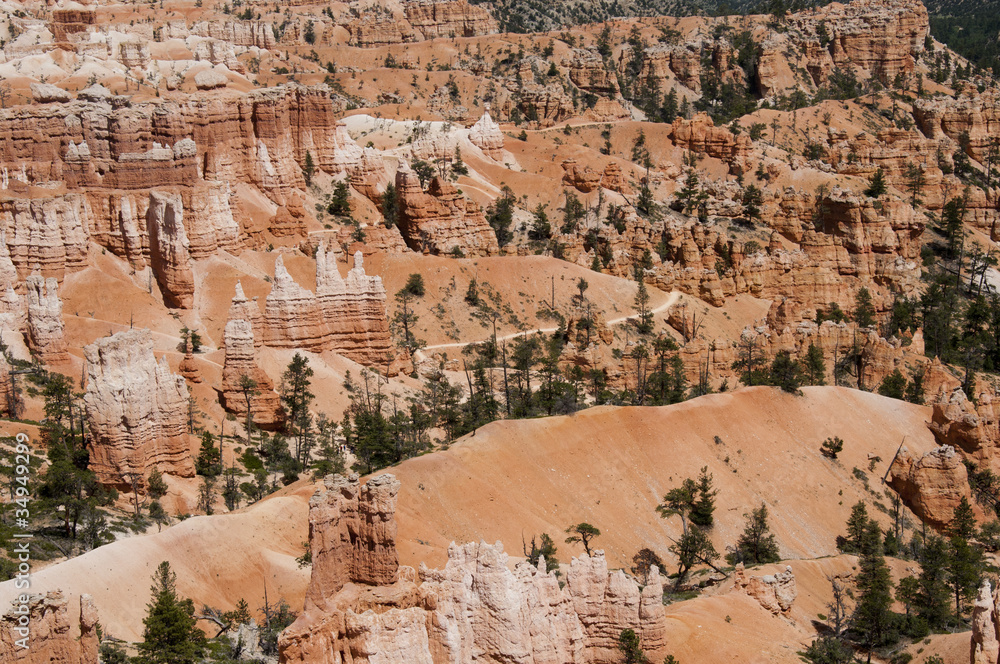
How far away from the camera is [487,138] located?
12225 centimetres

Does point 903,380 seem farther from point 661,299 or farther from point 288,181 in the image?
point 288,181

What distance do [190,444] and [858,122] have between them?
348 ft

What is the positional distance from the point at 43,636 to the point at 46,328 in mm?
35805

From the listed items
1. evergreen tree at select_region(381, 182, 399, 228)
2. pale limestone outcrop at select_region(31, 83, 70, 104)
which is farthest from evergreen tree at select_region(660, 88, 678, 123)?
pale limestone outcrop at select_region(31, 83, 70, 104)

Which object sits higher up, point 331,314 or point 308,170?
point 308,170

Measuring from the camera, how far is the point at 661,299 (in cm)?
10206

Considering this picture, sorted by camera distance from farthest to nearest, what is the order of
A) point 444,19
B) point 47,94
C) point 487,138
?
point 444,19, point 487,138, point 47,94

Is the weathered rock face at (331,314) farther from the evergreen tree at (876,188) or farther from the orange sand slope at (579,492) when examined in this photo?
the evergreen tree at (876,188)

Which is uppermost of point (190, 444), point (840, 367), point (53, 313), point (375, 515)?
point (375, 515)

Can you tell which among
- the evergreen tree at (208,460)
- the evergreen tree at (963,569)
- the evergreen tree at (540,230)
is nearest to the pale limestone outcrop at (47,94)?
the evergreen tree at (208,460)

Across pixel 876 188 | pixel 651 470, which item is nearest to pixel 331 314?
pixel 651 470

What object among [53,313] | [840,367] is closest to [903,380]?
[840,367]

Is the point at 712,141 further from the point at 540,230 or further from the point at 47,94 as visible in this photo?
the point at 47,94

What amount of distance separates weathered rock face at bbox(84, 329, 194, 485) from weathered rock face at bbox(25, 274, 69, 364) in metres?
9.26
